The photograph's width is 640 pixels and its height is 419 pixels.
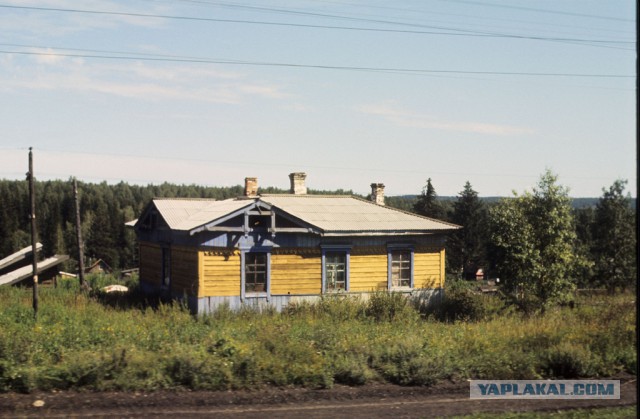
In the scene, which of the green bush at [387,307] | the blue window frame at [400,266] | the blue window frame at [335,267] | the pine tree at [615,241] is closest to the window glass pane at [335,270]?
the blue window frame at [335,267]

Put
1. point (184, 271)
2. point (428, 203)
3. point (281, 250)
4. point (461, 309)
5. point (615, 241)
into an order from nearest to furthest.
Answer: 1. point (184, 271)
2. point (281, 250)
3. point (461, 309)
4. point (615, 241)
5. point (428, 203)

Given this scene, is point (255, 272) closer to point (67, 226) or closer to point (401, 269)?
point (401, 269)

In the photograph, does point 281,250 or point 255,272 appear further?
point 281,250

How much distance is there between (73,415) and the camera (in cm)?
1038

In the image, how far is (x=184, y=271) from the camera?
74.5ft

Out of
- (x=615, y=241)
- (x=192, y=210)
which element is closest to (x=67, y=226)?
(x=615, y=241)

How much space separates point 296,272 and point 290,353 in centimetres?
943

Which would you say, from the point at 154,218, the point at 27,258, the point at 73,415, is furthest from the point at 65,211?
the point at 73,415

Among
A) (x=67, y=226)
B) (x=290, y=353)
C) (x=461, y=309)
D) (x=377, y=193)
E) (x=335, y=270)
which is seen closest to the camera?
(x=290, y=353)

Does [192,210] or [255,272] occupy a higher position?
[192,210]

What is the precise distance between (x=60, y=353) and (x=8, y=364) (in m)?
1.47

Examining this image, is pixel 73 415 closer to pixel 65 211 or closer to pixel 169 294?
pixel 169 294

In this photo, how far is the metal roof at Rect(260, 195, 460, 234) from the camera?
24.2 m

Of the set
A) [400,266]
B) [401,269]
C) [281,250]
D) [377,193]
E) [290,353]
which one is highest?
[377,193]
